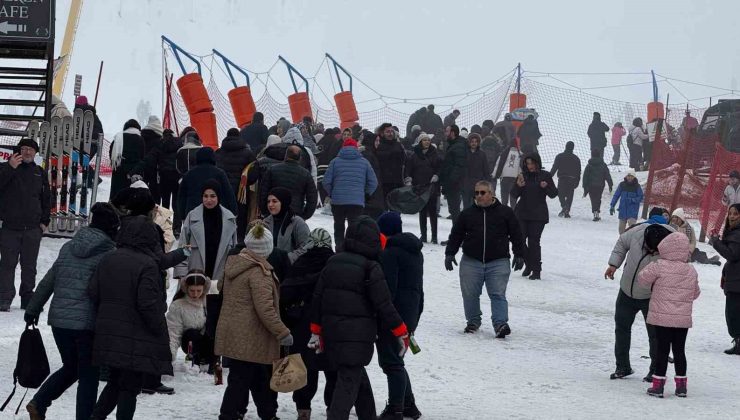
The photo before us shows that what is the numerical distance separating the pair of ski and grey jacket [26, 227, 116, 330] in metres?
7.82

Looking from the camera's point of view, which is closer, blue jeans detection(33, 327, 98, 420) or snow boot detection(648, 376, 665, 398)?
blue jeans detection(33, 327, 98, 420)

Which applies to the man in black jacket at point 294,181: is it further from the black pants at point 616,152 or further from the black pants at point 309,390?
the black pants at point 616,152

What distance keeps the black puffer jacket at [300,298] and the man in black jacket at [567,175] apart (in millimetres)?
16945

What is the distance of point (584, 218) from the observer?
25.4 meters

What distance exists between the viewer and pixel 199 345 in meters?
9.15

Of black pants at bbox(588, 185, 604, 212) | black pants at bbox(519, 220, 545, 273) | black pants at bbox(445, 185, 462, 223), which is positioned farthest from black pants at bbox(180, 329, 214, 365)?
black pants at bbox(588, 185, 604, 212)

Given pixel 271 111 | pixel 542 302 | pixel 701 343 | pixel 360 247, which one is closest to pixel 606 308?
pixel 542 302

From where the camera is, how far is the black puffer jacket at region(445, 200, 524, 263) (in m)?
12.2

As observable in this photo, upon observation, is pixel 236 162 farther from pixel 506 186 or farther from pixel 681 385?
pixel 506 186

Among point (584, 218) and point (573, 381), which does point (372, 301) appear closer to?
point (573, 381)

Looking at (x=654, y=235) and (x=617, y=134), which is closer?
(x=654, y=235)

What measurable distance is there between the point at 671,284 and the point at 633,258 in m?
0.71

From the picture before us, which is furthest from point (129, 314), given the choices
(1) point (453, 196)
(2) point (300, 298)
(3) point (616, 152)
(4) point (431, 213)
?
(3) point (616, 152)

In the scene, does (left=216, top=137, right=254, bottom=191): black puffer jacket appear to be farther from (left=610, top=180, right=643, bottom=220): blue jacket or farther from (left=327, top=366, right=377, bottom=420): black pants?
(left=610, top=180, right=643, bottom=220): blue jacket
